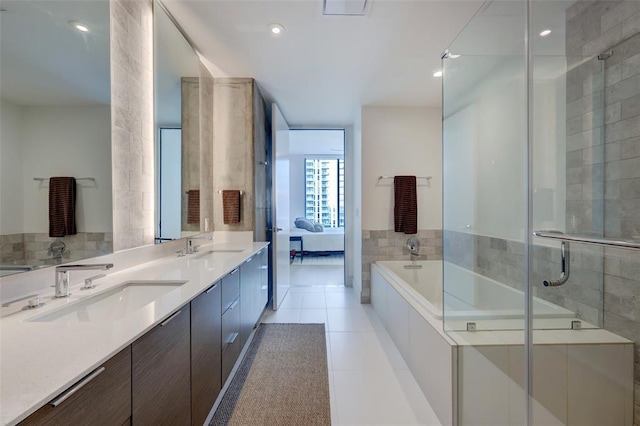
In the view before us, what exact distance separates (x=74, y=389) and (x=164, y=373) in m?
0.45

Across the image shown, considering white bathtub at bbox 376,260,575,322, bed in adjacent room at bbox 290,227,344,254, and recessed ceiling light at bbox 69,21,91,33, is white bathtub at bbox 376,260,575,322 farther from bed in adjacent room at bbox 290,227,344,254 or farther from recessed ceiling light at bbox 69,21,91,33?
bed in adjacent room at bbox 290,227,344,254

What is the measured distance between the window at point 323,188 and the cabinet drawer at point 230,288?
6.27 meters

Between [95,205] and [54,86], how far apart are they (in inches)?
21.9

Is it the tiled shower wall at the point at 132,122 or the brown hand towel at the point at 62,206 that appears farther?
the tiled shower wall at the point at 132,122

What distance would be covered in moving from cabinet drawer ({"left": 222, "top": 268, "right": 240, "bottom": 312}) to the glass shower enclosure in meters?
1.37

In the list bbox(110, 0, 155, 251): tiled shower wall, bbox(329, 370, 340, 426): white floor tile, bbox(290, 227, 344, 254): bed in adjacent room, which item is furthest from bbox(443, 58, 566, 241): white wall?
bbox(290, 227, 344, 254): bed in adjacent room

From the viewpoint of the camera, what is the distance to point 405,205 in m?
3.58

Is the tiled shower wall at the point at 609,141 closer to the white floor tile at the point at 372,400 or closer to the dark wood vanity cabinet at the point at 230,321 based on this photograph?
the white floor tile at the point at 372,400

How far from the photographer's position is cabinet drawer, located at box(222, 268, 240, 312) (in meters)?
1.74

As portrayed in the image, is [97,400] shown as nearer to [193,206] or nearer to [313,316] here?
[193,206]

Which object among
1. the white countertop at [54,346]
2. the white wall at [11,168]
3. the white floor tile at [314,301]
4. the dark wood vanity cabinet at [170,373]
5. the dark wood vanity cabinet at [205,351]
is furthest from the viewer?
the white floor tile at [314,301]

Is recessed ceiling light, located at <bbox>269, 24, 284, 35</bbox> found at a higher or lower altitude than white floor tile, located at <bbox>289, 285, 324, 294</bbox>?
higher

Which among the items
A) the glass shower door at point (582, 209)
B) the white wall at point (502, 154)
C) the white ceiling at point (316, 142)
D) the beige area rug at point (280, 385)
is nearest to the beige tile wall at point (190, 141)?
the beige area rug at point (280, 385)

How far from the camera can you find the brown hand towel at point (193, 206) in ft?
8.01
